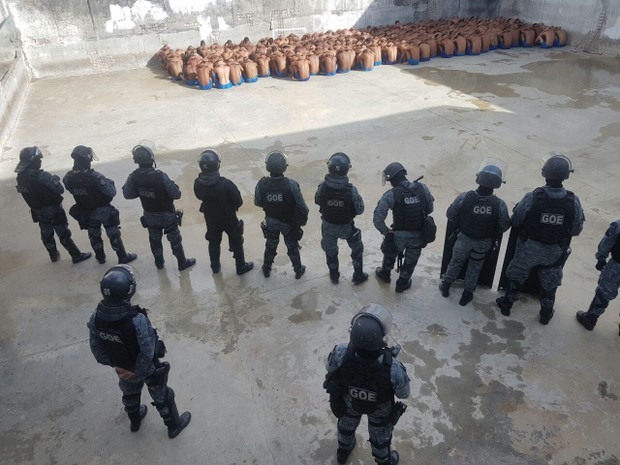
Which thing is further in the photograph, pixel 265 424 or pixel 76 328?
pixel 76 328

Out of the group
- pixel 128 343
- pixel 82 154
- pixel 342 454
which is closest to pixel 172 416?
pixel 128 343

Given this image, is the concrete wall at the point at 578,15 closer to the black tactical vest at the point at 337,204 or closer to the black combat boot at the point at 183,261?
the black tactical vest at the point at 337,204

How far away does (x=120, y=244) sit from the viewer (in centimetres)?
538

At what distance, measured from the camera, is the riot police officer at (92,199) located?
15.8ft

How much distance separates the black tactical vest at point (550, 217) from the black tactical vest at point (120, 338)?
348 centimetres

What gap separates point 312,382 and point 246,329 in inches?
37.7

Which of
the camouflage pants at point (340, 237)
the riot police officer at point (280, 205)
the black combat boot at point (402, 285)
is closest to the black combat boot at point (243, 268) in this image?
the riot police officer at point (280, 205)

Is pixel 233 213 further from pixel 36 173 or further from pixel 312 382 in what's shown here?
pixel 36 173

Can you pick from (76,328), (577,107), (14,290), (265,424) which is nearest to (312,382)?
(265,424)

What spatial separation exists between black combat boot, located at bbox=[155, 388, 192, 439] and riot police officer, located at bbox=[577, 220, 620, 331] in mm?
3855

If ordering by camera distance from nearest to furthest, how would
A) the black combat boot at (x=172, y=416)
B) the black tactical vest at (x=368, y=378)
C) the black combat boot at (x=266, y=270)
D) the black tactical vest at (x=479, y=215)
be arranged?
the black tactical vest at (x=368, y=378), the black combat boot at (x=172, y=416), the black tactical vest at (x=479, y=215), the black combat boot at (x=266, y=270)

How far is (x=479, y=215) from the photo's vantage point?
161 inches

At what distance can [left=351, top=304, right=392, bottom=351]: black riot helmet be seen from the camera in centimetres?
235

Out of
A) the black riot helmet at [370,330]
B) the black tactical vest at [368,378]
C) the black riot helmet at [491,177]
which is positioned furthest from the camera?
the black riot helmet at [491,177]
